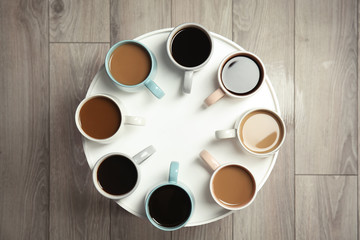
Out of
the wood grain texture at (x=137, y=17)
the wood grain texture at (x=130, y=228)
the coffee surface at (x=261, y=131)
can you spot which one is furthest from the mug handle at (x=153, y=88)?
the wood grain texture at (x=130, y=228)

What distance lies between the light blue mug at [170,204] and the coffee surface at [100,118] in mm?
194

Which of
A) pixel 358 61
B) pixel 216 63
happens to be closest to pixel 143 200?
pixel 216 63

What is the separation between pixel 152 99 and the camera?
802 mm

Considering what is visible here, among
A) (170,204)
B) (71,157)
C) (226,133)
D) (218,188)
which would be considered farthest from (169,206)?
(71,157)

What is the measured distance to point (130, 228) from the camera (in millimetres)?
1153

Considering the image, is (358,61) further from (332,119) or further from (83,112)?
(83,112)

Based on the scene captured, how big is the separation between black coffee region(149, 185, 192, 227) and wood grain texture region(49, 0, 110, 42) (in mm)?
709

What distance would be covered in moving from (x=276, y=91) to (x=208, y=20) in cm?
40

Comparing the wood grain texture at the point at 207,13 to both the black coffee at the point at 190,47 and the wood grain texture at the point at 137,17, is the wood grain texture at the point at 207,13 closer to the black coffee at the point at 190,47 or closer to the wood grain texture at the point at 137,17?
the wood grain texture at the point at 137,17

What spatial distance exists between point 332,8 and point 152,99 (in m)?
0.90

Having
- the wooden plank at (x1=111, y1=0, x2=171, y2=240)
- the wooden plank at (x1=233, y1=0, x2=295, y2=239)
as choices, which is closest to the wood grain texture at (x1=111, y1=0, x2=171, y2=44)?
the wooden plank at (x1=111, y1=0, x2=171, y2=240)

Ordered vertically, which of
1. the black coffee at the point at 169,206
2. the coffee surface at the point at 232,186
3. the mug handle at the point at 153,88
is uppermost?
the mug handle at the point at 153,88

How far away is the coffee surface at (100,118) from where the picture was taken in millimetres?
766

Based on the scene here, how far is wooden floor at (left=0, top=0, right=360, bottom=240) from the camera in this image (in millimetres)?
1153
